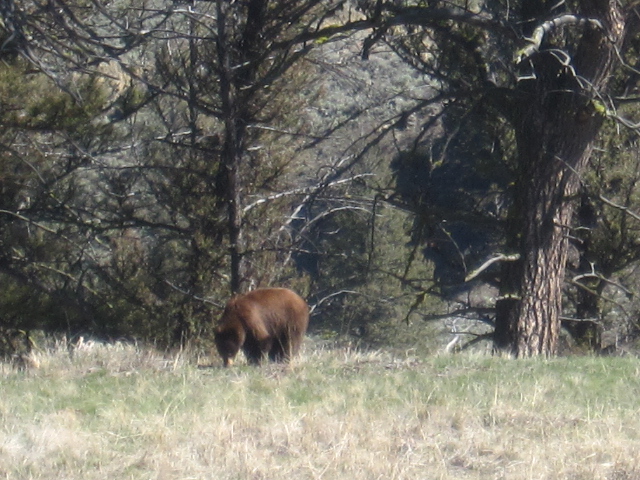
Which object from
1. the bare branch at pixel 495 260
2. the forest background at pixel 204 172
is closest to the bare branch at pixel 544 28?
the bare branch at pixel 495 260

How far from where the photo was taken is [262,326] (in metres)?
9.27

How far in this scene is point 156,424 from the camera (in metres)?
6.00

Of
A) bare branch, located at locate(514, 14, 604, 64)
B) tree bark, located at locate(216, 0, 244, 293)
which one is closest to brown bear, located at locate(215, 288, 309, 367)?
bare branch, located at locate(514, 14, 604, 64)

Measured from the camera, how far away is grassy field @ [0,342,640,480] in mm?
5352

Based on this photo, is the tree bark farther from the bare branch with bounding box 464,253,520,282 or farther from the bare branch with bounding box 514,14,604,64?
the bare branch with bounding box 514,14,604,64

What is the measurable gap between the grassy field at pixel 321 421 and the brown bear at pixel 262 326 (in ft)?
2.11

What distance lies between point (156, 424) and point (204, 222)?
9.45 m

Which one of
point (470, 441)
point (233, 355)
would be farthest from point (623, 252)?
point (470, 441)

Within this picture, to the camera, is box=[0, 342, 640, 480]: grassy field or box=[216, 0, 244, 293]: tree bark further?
box=[216, 0, 244, 293]: tree bark

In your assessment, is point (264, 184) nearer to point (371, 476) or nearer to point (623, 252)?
point (623, 252)

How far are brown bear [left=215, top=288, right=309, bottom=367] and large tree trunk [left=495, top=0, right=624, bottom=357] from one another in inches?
99.7

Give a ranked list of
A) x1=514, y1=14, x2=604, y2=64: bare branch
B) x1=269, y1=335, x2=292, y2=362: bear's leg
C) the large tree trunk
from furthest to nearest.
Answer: the large tree trunk, x1=269, y1=335, x2=292, y2=362: bear's leg, x1=514, y1=14, x2=604, y2=64: bare branch

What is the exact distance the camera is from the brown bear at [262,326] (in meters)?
9.05

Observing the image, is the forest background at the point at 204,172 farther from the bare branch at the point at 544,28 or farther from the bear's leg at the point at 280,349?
the bear's leg at the point at 280,349
